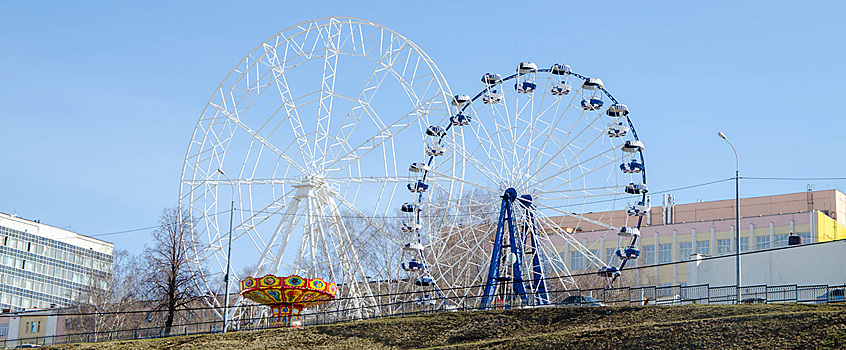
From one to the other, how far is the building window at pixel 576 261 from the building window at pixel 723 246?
12661 mm

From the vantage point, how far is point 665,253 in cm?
9931

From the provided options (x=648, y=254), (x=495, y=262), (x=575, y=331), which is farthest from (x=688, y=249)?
(x=575, y=331)

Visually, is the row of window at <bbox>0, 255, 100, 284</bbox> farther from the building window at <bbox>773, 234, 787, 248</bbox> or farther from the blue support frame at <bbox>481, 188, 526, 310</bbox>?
the blue support frame at <bbox>481, 188, 526, 310</bbox>

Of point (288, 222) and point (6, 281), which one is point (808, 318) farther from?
point (6, 281)

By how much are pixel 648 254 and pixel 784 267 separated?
39853mm

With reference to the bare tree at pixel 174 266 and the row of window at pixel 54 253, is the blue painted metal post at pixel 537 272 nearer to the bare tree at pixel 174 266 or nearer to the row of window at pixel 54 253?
the bare tree at pixel 174 266

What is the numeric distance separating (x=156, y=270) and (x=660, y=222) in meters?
59.5

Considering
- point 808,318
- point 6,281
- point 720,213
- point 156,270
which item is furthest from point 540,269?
point 6,281

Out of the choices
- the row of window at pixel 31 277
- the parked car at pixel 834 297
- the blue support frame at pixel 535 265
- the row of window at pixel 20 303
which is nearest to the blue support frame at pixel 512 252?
the blue support frame at pixel 535 265

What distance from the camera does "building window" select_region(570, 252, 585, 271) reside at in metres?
101

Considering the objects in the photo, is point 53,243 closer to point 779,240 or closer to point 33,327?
point 33,327

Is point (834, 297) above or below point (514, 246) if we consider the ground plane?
below

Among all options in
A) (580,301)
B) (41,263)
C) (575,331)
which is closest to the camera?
(575,331)

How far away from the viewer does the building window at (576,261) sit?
10080 centimetres
